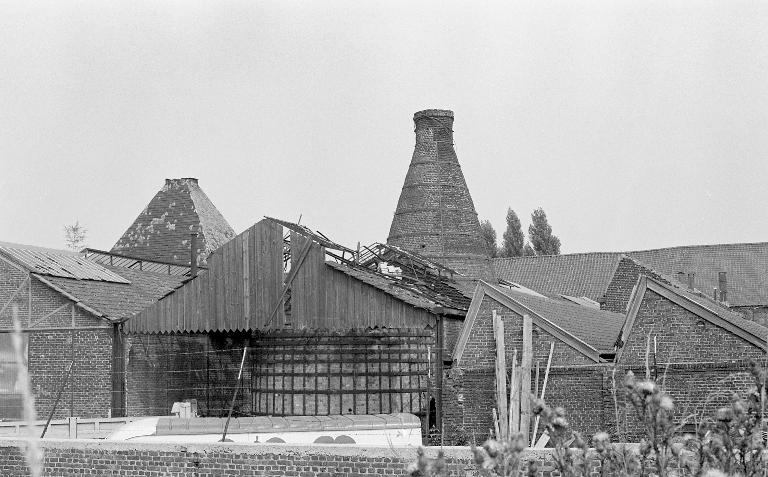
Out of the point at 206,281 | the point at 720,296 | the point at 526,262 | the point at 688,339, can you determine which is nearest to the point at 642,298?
the point at 688,339

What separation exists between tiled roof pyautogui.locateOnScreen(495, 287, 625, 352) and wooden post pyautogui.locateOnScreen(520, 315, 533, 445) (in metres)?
0.49

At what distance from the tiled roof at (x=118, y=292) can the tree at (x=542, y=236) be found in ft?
140

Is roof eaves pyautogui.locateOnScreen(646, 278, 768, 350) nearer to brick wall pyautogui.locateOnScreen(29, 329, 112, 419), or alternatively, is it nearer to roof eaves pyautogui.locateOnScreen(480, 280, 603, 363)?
roof eaves pyautogui.locateOnScreen(480, 280, 603, 363)

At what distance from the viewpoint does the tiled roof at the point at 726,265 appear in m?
48.7

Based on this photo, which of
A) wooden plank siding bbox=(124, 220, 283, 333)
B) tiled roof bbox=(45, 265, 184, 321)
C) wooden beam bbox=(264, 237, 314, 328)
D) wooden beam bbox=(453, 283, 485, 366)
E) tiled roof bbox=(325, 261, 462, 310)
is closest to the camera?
wooden beam bbox=(453, 283, 485, 366)

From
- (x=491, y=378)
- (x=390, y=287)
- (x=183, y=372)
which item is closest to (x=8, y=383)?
(x=183, y=372)

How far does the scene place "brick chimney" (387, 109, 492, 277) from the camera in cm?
3688

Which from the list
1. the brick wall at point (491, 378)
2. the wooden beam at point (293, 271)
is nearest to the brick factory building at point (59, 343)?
the wooden beam at point (293, 271)

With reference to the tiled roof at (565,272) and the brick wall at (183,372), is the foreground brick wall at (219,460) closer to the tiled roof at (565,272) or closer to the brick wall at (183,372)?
the brick wall at (183,372)

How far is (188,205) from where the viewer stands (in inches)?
1563

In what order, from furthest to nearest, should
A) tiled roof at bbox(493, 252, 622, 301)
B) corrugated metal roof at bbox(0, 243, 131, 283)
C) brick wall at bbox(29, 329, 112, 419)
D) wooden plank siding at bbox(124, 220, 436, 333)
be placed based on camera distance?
tiled roof at bbox(493, 252, 622, 301) < corrugated metal roof at bbox(0, 243, 131, 283) < brick wall at bbox(29, 329, 112, 419) < wooden plank siding at bbox(124, 220, 436, 333)

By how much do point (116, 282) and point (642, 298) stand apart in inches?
600

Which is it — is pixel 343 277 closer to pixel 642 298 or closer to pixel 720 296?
pixel 642 298

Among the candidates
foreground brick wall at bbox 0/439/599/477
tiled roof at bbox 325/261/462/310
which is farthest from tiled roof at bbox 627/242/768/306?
foreground brick wall at bbox 0/439/599/477
